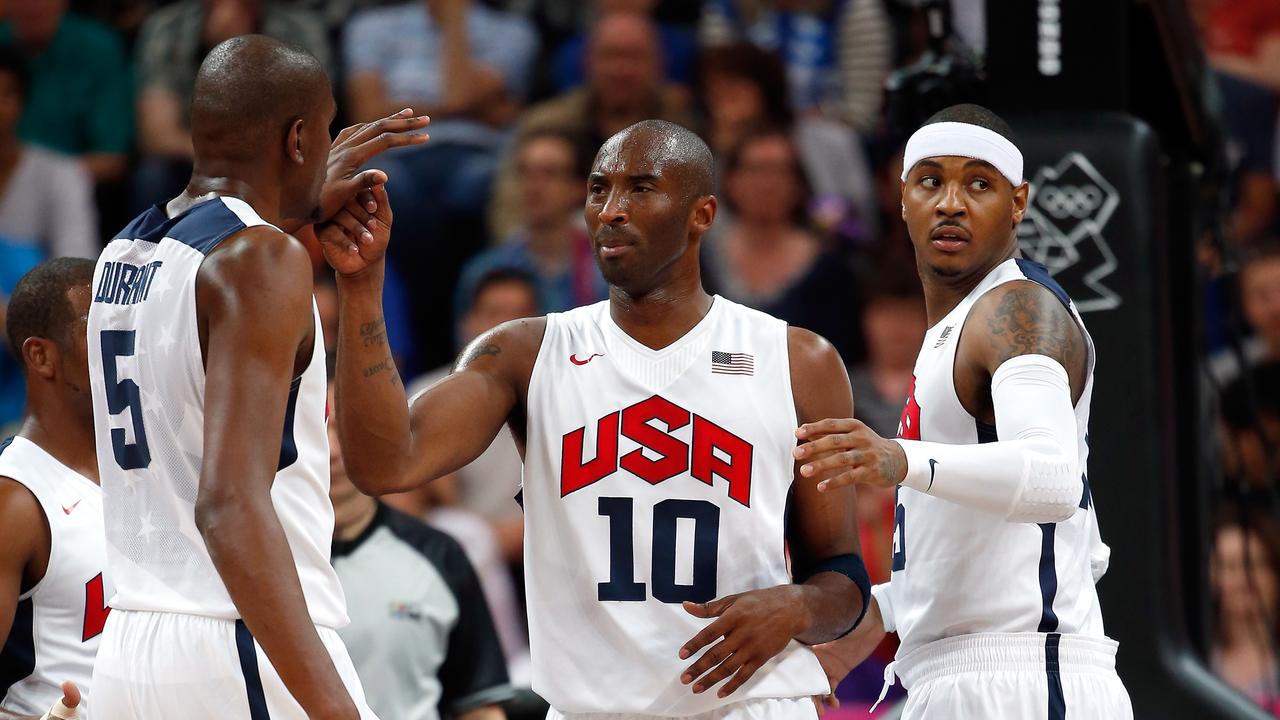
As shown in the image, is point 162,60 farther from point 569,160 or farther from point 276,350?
point 276,350

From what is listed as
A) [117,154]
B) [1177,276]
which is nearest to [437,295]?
[117,154]

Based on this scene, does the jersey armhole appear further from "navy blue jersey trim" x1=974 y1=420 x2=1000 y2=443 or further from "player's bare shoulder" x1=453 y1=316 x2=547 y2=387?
"navy blue jersey trim" x1=974 y1=420 x2=1000 y2=443

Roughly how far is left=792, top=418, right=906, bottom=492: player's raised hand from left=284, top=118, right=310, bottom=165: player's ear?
48.6 inches

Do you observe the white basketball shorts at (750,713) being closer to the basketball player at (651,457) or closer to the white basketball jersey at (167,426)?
the basketball player at (651,457)

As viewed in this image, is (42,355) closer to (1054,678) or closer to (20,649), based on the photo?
(20,649)

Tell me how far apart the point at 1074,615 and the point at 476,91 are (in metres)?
6.55

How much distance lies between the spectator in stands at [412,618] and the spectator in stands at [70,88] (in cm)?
460

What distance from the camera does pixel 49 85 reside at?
9703 mm

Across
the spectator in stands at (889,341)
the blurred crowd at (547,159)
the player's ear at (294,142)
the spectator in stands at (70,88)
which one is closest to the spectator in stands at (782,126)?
the blurred crowd at (547,159)

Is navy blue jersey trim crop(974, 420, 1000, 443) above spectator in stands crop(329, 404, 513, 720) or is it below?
above

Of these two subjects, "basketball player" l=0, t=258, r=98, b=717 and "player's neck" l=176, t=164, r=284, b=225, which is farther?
"basketball player" l=0, t=258, r=98, b=717

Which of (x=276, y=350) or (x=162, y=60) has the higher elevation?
(x=162, y=60)

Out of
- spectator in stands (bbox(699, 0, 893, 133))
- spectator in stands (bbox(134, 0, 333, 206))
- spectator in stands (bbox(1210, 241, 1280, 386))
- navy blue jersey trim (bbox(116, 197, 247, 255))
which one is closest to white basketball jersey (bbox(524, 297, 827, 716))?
navy blue jersey trim (bbox(116, 197, 247, 255))

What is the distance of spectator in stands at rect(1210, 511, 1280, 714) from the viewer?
8.15m
